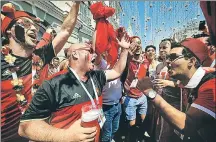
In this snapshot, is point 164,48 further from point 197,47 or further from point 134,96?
point 134,96

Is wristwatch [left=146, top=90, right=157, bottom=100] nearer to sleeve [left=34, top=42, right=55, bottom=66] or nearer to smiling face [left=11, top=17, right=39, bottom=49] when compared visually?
sleeve [left=34, top=42, right=55, bottom=66]

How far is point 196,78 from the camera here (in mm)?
2793

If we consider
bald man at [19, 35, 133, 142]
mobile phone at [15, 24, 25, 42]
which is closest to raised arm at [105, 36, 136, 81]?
bald man at [19, 35, 133, 142]

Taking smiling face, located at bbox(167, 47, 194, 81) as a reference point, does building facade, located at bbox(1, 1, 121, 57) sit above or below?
above

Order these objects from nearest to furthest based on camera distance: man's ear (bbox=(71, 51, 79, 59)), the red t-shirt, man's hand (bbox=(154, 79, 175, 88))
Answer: man's ear (bbox=(71, 51, 79, 59)) < man's hand (bbox=(154, 79, 175, 88)) < the red t-shirt

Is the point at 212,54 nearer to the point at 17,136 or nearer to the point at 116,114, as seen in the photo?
the point at 116,114

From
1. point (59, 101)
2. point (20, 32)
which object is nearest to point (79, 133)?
point (59, 101)

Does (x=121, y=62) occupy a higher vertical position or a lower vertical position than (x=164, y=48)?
lower

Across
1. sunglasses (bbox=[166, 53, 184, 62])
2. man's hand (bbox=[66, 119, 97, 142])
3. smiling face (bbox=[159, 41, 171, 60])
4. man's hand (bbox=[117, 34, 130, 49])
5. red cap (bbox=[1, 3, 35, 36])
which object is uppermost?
red cap (bbox=[1, 3, 35, 36])

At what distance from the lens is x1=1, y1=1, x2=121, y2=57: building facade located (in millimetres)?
3156

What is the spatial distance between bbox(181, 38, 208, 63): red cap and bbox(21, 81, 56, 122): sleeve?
151cm

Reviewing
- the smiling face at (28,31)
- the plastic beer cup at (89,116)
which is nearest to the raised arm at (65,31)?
the smiling face at (28,31)

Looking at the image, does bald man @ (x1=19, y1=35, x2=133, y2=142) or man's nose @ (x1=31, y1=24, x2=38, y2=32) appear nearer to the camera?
bald man @ (x1=19, y1=35, x2=133, y2=142)

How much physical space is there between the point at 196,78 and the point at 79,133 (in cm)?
129
